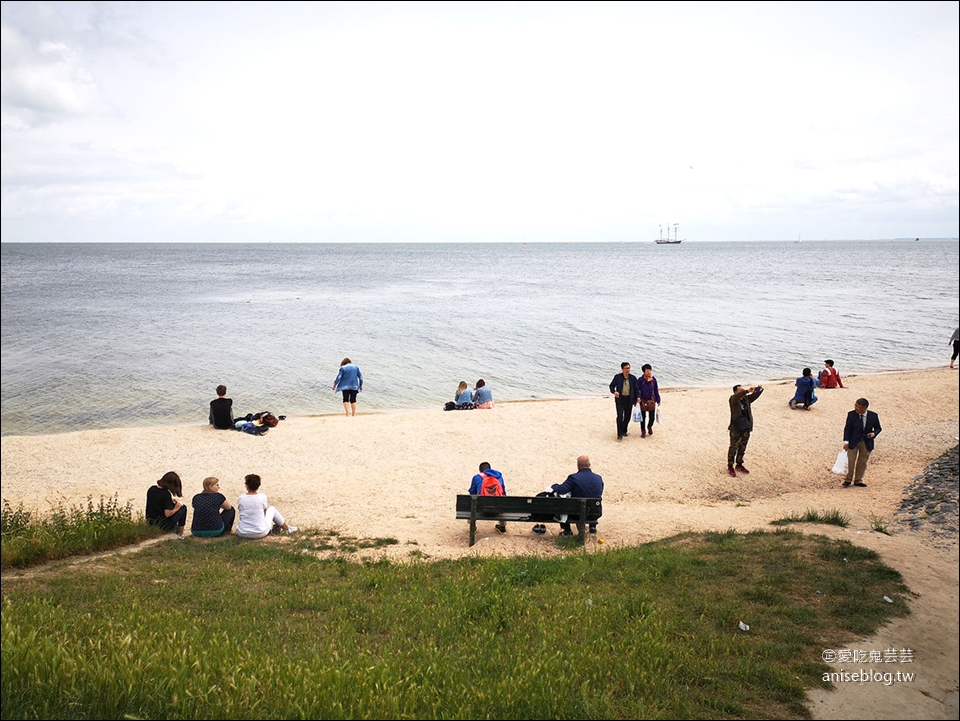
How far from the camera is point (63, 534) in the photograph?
31.9 ft

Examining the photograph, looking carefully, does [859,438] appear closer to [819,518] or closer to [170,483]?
[819,518]

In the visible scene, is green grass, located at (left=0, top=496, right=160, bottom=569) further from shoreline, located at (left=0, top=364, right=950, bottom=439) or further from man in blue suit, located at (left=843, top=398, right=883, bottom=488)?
man in blue suit, located at (left=843, top=398, right=883, bottom=488)

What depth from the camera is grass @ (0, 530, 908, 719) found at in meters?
4.41

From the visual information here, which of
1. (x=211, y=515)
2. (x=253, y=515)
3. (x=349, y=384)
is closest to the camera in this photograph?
(x=253, y=515)

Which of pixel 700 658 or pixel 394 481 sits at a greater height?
pixel 700 658

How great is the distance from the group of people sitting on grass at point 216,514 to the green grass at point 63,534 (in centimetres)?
30

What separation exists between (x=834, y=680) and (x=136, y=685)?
4.88m

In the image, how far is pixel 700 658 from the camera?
5375 mm

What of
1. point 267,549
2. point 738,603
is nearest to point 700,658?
point 738,603

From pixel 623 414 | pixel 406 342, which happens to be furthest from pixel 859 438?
pixel 406 342

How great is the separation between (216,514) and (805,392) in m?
16.7

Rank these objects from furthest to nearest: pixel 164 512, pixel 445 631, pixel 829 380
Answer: pixel 829 380, pixel 164 512, pixel 445 631

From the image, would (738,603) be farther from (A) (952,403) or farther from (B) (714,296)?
(B) (714,296)

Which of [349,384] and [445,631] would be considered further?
[349,384]
